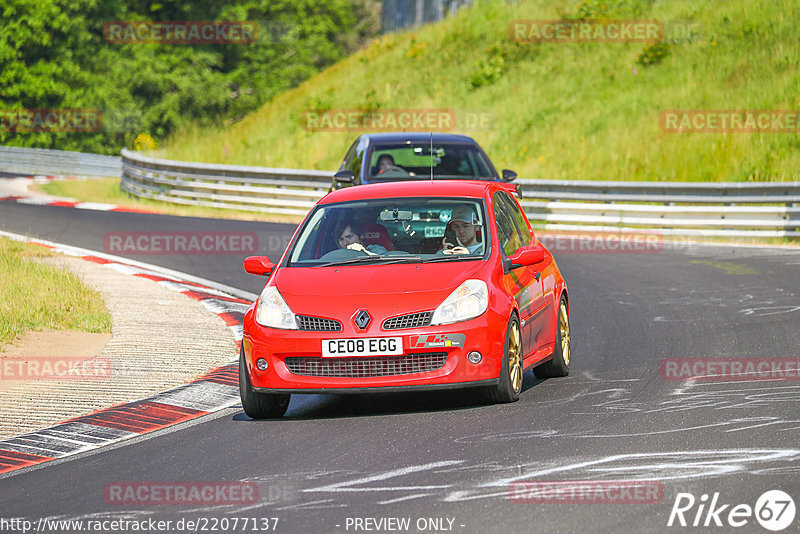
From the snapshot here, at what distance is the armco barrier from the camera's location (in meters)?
22.1

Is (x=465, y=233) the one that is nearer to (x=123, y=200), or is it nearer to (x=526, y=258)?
(x=526, y=258)

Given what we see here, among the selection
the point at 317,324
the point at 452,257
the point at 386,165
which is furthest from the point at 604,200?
the point at 317,324

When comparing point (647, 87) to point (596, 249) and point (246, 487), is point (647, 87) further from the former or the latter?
point (246, 487)

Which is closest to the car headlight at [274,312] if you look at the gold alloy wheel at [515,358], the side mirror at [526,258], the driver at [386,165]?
the gold alloy wheel at [515,358]

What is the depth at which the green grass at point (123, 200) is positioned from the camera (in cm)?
2770

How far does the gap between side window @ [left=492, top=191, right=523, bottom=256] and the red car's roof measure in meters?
0.15

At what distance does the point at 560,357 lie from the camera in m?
9.93

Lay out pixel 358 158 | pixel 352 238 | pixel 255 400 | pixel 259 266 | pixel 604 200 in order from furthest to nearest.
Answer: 1. pixel 604 200
2. pixel 358 158
3. pixel 352 238
4. pixel 259 266
5. pixel 255 400

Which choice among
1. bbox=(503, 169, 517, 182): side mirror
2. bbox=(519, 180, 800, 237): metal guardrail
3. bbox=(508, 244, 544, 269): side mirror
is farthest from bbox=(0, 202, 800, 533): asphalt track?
bbox=(519, 180, 800, 237): metal guardrail

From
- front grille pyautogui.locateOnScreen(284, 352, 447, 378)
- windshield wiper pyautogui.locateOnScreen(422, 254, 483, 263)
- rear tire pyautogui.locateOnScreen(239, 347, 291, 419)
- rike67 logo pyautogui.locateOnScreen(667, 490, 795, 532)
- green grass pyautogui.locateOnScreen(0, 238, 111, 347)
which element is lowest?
green grass pyautogui.locateOnScreen(0, 238, 111, 347)

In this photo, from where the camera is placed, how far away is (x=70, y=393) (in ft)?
32.0

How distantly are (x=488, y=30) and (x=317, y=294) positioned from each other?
34936mm

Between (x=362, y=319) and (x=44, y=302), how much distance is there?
6.17 m

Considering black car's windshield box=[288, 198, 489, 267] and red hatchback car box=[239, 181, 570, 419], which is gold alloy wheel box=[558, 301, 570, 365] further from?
black car's windshield box=[288, 198, 489, 267]
